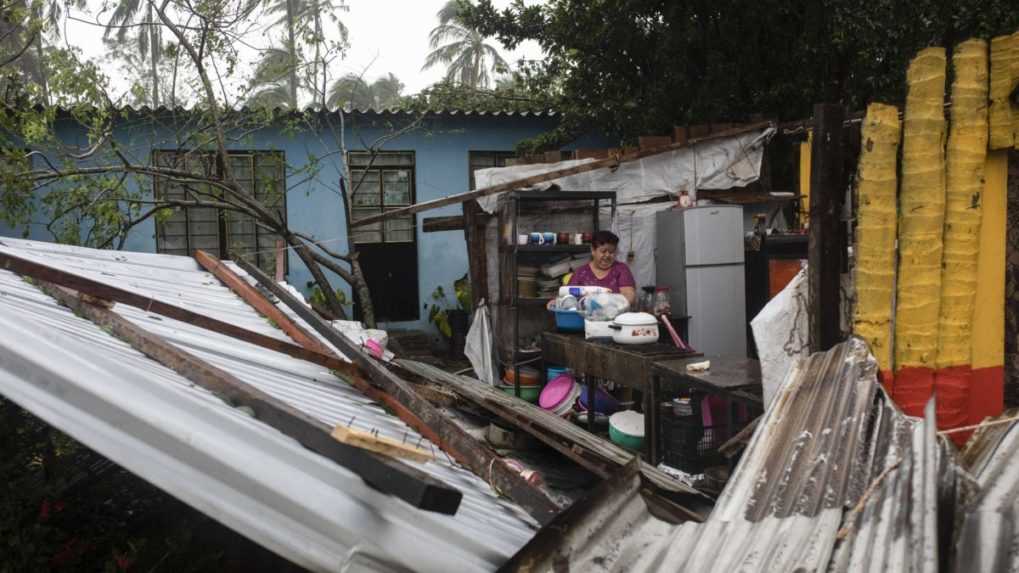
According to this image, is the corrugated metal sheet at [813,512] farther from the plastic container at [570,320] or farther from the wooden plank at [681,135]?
the wooden plank at [681,135]

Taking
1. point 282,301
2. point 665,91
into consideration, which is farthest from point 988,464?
point 665,91

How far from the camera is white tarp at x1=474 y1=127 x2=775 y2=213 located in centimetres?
878

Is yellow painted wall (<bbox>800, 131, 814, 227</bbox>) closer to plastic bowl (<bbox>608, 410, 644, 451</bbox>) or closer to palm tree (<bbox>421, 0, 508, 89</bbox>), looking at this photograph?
plastic bowl (<bbox>608, 410, 644, 451</bbox>)

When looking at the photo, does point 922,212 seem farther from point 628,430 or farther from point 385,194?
point 385,194

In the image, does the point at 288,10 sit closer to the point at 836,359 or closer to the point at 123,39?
the point at 123,39

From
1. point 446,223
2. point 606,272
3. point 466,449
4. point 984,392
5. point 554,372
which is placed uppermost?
point 446,223

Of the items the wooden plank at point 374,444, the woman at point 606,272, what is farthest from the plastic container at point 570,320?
the wooden plank at point 374,444

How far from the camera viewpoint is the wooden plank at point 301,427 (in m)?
Answer: 1.55

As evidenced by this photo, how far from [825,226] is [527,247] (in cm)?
490

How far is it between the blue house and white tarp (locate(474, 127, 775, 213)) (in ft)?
12.8

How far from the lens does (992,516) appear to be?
186 centimetres

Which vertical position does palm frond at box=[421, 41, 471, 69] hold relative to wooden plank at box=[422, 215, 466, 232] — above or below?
above

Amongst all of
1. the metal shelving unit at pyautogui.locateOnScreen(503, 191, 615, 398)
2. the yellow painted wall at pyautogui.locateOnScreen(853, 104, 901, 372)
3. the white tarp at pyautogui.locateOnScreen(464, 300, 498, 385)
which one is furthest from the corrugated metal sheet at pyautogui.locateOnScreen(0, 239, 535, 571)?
the white tarp at pyautogui.locateOnScreen(464, 300, 498, 385)

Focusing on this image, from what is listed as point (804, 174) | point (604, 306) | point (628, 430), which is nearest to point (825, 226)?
point (628, 430)
